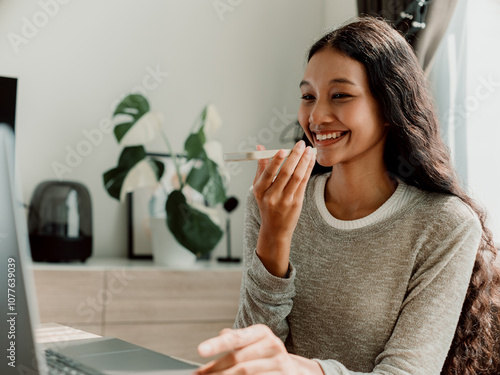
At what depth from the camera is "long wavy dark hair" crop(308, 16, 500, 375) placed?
1069 millimetres

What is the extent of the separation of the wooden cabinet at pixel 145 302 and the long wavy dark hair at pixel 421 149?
121 cm

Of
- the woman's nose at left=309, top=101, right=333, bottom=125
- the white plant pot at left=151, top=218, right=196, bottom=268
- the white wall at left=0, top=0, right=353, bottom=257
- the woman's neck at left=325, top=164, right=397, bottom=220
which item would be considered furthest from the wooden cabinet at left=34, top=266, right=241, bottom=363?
the woman's nose at left=309, top=101, right=333, bottom=125

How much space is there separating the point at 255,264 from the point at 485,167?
4.05 feet

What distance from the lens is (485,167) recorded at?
195cm

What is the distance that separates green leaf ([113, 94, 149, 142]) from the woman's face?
3.73 feet

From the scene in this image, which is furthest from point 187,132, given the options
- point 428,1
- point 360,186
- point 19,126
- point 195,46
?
point 360,186

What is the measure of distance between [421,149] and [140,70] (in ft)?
5.46

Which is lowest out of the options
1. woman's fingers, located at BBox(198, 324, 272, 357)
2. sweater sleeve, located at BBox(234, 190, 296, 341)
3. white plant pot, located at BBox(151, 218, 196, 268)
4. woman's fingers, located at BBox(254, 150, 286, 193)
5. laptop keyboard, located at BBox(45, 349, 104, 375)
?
white plant pot, located at BBox(151, 218, 196, 268)

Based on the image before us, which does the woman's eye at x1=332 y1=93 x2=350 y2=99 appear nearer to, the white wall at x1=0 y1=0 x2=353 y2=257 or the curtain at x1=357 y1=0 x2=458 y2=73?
the curtain at x1=357 y1=0 x2=458 y2=73

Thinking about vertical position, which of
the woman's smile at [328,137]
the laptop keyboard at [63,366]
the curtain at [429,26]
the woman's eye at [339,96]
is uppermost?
the curtain at [429,26]

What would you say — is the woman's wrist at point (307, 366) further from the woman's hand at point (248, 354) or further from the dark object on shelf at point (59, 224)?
the dark object on shelf at point (59, 224)

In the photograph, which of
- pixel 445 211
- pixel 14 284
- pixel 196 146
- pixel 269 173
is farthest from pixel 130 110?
pixel 14 284

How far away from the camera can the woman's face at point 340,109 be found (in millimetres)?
1116

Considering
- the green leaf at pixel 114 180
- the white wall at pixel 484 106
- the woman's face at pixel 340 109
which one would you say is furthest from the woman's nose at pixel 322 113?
the green leaf at pixel 114 180
